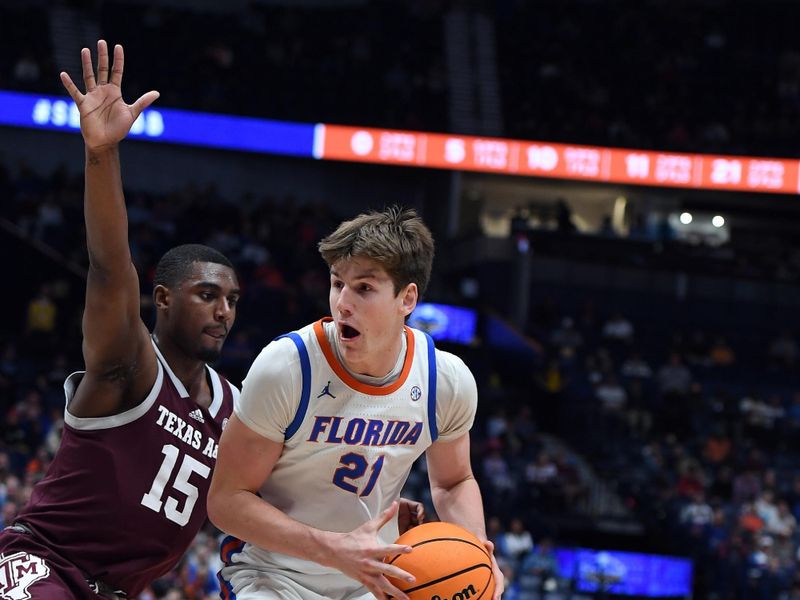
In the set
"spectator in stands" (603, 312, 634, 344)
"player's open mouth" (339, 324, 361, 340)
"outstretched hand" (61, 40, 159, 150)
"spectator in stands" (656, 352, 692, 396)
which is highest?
"outstretched hand" (61, 40, 159, 150)

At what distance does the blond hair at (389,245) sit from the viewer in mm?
3656

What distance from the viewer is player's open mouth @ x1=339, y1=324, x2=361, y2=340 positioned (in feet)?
12.2

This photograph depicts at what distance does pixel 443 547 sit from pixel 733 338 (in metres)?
20.3

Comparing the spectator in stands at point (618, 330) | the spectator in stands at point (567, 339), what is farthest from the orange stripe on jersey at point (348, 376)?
the spectator in stands at point (618, 330)

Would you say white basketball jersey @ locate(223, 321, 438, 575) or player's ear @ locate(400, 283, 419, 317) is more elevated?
player's ear @ locate(400, 283, 419, 317)

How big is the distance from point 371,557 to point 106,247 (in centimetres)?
131

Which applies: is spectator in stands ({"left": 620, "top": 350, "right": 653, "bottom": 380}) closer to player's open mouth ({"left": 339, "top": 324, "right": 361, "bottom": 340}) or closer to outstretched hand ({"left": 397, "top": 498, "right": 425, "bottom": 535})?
outstretched hand ({"left": 397, "top": 498, "right": 425, "bottom": 535})

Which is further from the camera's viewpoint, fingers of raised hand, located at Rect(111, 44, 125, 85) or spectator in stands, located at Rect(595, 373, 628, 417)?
spectator in stands, located at Rect(595, 373, 628, 417)

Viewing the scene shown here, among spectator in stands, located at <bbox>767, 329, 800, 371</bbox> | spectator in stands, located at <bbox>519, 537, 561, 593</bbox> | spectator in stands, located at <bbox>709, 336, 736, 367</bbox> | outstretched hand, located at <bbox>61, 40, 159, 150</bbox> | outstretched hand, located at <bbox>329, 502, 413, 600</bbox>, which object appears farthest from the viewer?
spectator in stands, located at <bbox>767, 329, 800, 371</bbox>

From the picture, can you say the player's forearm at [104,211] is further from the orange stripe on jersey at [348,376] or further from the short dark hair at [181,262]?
the orange stripe on jersey at [348,376]

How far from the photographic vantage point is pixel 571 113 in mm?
24609

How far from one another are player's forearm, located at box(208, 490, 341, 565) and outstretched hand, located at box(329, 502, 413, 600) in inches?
3.6

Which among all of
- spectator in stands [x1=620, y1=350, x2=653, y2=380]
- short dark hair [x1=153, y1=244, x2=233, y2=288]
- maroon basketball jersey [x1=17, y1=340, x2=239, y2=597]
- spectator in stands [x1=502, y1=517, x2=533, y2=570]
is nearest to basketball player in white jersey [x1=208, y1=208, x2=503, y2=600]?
maroon basketball jersey [x1=17, y1=340, x2=239, y2=597]

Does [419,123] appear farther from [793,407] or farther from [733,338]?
[793,407]
